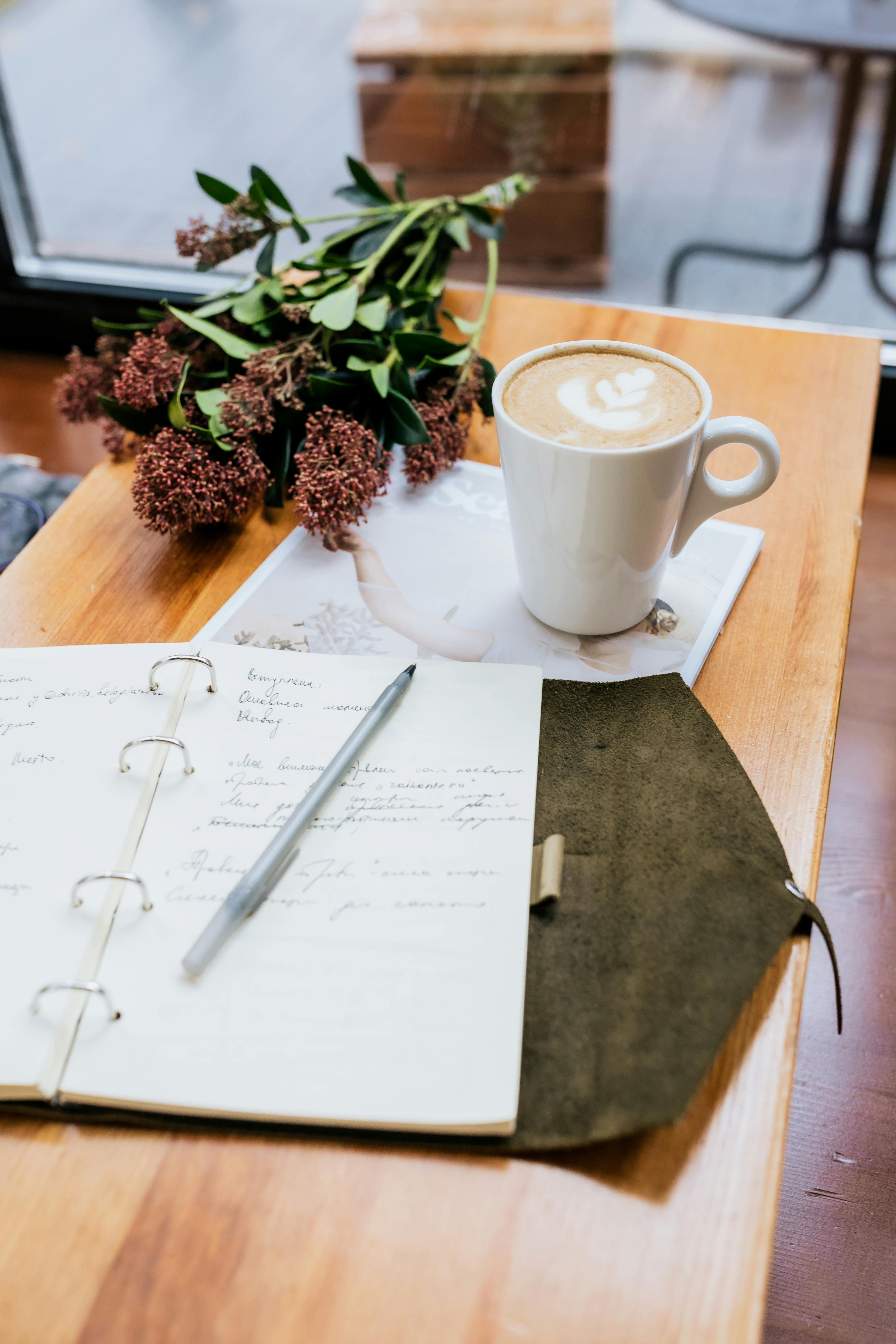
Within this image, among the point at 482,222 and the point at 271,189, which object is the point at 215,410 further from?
the point at 482,222

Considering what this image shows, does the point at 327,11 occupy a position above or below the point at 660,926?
above

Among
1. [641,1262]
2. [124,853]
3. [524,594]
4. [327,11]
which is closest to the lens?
[641,1262]

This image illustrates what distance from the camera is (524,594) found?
597mm

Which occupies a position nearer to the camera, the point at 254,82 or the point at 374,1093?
the point at 374,1093

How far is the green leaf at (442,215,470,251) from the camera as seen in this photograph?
32.7 inches

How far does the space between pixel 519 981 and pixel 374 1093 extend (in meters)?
0.08

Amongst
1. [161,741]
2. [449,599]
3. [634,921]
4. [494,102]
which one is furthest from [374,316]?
[494,102]

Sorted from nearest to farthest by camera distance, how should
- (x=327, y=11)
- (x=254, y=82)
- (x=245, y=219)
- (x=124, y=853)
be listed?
(x=124, y=853)
(x=245, y=219)
(x=327, y=11)
(x=254, y=82)

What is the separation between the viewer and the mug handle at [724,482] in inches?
20.8

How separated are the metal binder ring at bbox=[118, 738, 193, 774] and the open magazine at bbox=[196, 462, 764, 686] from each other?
98 mm

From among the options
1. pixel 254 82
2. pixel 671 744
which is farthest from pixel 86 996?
pixel 254 82

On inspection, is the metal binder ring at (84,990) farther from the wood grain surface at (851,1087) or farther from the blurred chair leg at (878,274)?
the blurred chair leg at (878,274)

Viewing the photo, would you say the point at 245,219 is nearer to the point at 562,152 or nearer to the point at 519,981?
the point at 519,981

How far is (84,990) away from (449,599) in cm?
32
